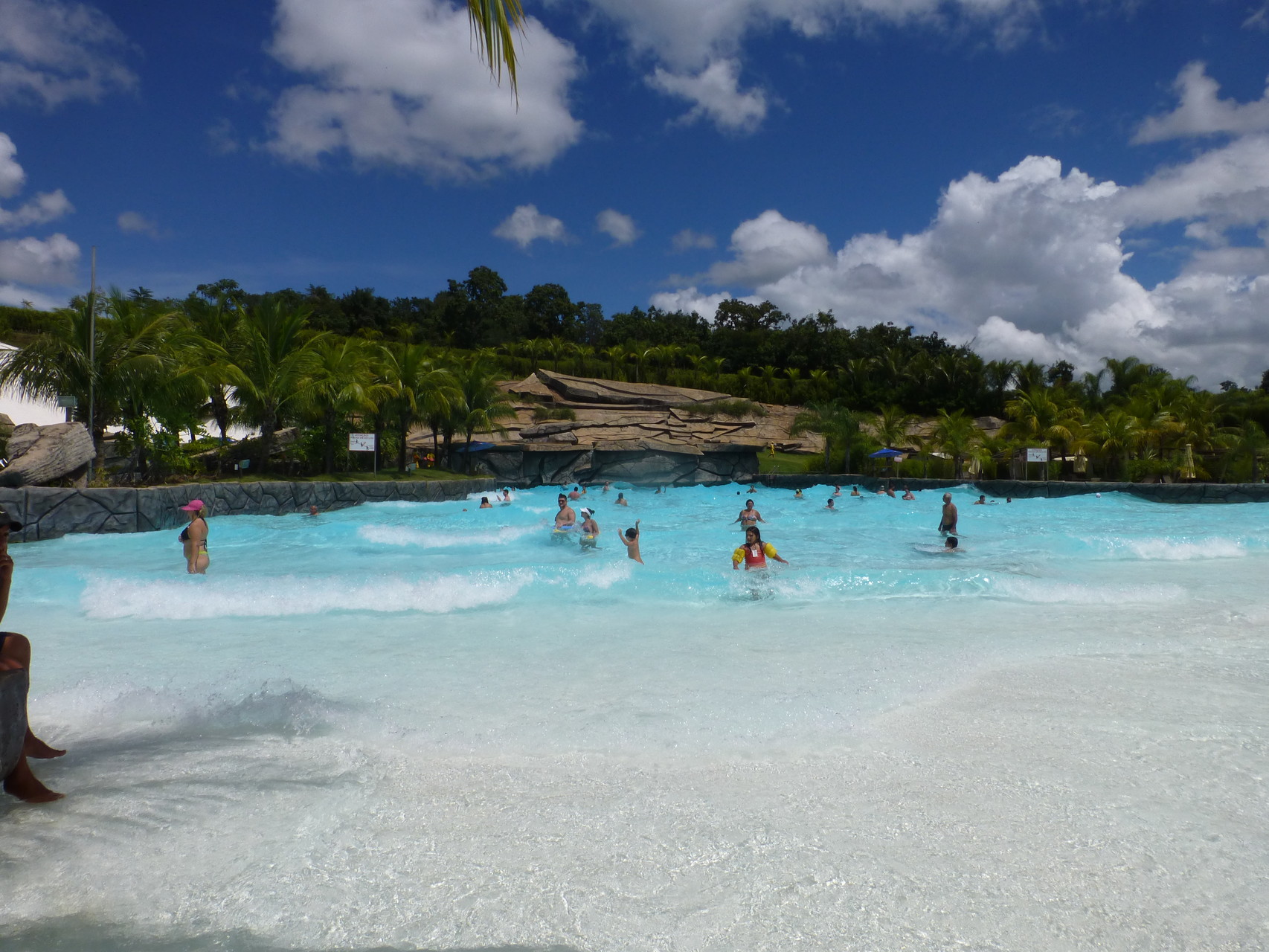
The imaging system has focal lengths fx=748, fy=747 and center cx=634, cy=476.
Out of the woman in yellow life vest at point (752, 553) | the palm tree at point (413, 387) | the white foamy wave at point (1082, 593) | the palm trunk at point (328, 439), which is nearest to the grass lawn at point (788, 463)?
the palm tree at point (413, 387)

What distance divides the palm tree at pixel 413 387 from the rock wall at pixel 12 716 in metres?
23.7

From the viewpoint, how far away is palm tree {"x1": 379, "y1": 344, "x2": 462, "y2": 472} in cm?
2594

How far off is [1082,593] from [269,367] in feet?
65.3

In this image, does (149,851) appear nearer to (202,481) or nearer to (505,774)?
(505,774)

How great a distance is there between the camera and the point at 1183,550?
12.1 metres

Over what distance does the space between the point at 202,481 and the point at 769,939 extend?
64.0ft

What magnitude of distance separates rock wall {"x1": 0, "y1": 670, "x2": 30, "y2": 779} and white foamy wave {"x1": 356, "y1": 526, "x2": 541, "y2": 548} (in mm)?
11524

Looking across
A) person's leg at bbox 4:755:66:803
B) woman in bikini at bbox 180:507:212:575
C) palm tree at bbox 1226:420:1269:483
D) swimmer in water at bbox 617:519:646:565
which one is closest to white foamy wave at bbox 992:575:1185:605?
swimmer in water at bbox 617:519:646:565

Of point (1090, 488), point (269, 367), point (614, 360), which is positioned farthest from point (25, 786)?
point (614, 360)

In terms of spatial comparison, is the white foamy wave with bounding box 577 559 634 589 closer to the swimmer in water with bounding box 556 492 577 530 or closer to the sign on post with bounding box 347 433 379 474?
the swimmer in water with bounding box 556 492 577 530

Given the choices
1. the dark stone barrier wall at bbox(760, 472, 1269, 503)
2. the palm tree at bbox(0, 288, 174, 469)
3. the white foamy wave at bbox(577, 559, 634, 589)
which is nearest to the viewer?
the white foamy wave at bbox(577, 559, 634, 589)

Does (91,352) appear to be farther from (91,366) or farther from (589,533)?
(589,533)

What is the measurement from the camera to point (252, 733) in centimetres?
395

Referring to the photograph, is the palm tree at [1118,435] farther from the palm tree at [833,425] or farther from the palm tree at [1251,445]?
the palm tree at [833,425]
